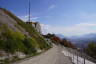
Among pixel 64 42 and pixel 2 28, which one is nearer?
pixel 2 28

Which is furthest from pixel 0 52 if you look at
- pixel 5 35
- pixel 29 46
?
pixel 29 46

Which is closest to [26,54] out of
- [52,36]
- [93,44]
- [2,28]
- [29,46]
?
[29,46]

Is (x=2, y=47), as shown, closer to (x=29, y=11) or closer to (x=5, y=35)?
(x=5, y=35)

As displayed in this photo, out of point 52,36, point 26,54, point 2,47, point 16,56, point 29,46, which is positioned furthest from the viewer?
point 52,36

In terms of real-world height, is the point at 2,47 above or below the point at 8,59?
above

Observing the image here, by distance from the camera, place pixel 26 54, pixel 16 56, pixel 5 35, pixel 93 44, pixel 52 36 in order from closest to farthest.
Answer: pixel 16 56, pixel 5 35, pixel 26 54, pixel 93 44, pixel 52 36

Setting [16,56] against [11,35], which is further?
[11,35]

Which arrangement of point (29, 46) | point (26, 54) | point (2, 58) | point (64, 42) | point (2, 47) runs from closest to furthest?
1. point (2, 58)
2. point (2, 47)
3. point (26, 54)
4. point (29, 46)
5. point (64, 42)

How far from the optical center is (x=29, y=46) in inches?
1196

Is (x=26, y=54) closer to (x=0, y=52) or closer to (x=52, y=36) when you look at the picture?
(x=0, y=52)

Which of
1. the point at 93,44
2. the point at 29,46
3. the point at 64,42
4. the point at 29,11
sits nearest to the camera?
the point at 29,46

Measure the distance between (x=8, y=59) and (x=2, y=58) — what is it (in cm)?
117

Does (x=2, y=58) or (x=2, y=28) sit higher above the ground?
(x=2, y=28)

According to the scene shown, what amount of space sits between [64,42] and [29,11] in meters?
56.6
